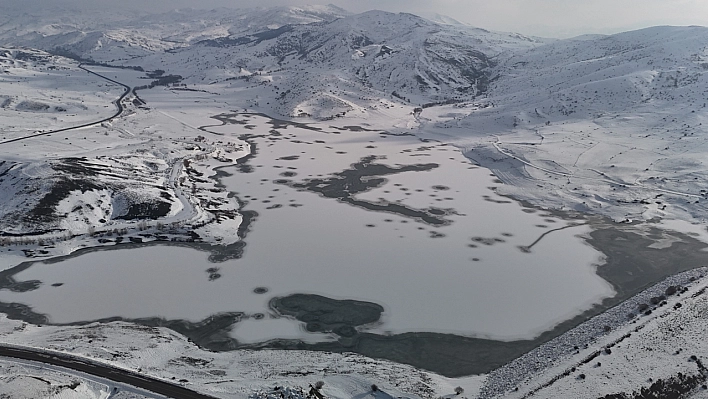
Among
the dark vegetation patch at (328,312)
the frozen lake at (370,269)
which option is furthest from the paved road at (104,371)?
the dark vegetation patch at (328,312)

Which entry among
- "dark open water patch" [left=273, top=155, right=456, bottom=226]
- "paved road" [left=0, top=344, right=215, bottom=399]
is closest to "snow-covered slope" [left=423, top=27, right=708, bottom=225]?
"dark open water patch" [left=273, top=155, right=456, bottom=226]

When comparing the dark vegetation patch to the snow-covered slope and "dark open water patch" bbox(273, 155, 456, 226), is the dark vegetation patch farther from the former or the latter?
the snow-covered slope

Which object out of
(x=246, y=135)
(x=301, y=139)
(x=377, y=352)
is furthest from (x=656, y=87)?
(x=377, y=352)

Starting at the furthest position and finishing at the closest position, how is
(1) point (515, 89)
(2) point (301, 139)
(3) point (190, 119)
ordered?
1. (1) point (515, 89)
2. (3) point (190, 119)
3. (2) point (301, 139)

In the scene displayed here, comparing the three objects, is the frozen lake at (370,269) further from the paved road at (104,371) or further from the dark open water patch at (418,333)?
the paved road at (104,371)

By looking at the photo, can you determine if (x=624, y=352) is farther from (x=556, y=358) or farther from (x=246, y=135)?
(x=246, y=135)

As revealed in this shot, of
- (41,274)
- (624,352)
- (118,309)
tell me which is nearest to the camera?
(624,352)

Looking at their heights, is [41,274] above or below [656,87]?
below
